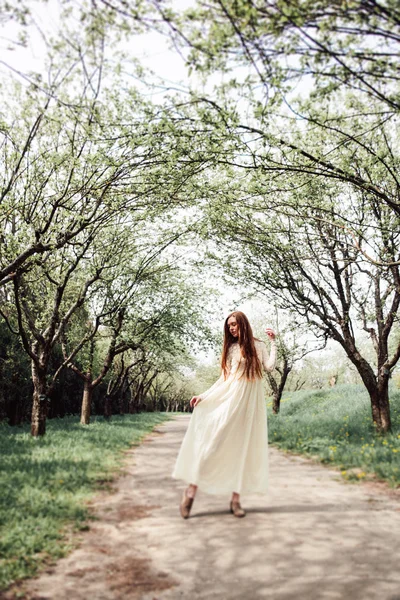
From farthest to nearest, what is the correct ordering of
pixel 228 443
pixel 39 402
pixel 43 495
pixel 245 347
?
1. pixel 39 402
2. pixel 245 347
3. pixel 43 495
4. pixel 228 443

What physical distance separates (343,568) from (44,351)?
10.6 metres

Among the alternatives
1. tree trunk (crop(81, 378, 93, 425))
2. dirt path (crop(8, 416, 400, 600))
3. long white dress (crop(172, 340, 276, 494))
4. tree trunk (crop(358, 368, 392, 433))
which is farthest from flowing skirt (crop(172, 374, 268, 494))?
tree trunk (crop(81, 378, 93, 425))

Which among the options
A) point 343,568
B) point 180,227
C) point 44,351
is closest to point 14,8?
point 343,568

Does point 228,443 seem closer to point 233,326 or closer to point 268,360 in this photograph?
point 268,360

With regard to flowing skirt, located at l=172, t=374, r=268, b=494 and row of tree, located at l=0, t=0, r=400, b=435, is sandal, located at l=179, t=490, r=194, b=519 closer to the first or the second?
flowing skirt, located at l=172, t=374, r=268, b=494

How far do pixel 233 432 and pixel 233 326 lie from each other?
1378mm

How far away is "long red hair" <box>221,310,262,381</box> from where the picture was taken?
18.3 feet

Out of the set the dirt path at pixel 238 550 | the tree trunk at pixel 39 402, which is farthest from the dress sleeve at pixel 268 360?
the tree trunk at pixel 39 402

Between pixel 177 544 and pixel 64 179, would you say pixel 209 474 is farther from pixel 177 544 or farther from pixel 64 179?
pixel 64 179

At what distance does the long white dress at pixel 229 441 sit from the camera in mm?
5125

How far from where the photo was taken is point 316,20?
3877mm

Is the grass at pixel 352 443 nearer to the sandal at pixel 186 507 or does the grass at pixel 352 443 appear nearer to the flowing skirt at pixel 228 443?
the flowing skirt at pixel 228 443

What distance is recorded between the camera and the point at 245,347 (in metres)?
5.59

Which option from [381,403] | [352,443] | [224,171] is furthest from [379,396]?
[224,171]
